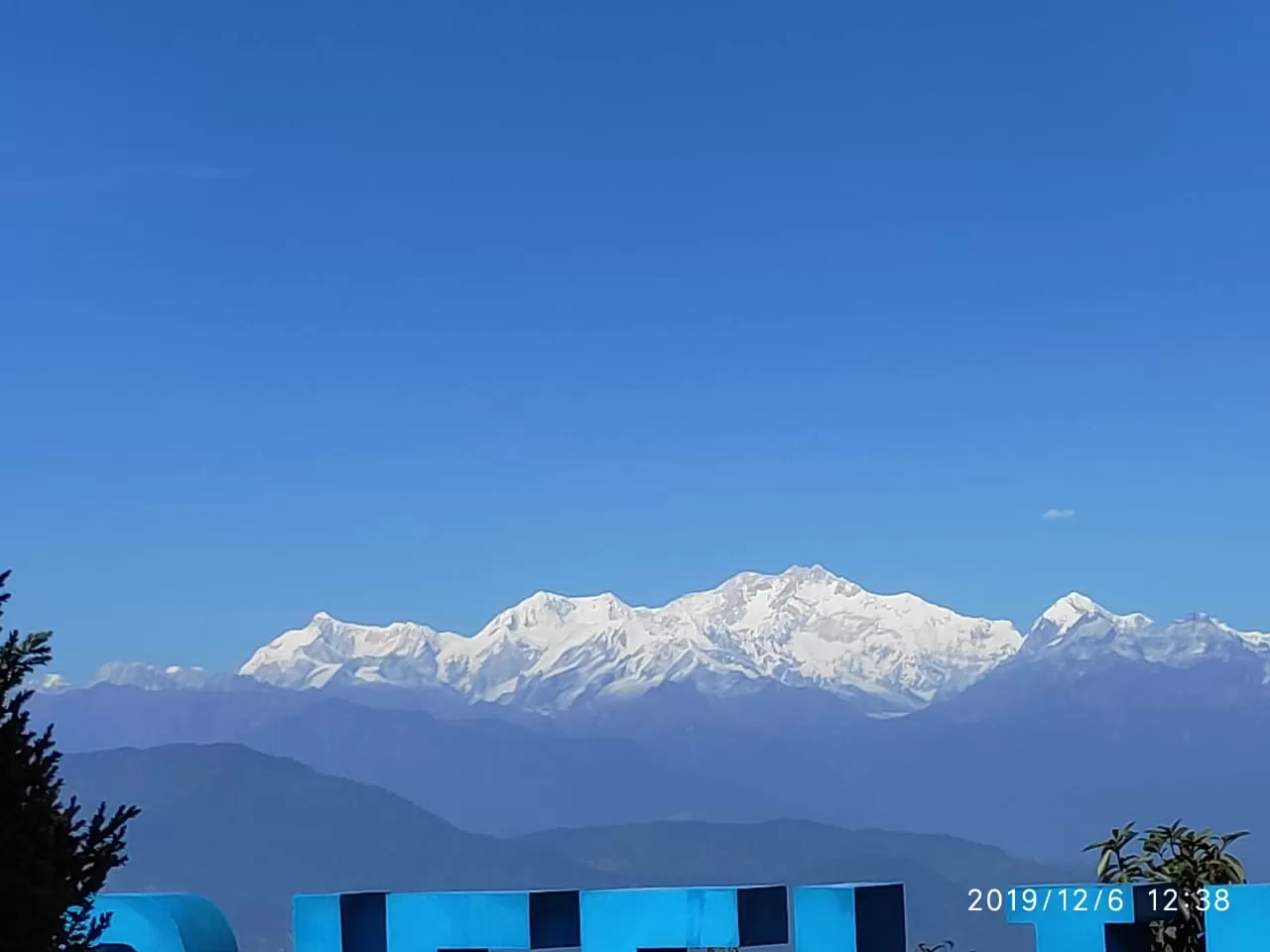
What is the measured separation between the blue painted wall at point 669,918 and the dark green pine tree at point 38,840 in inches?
174

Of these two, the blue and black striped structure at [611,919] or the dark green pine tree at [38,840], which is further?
the blue and black striped structure at [611,919]

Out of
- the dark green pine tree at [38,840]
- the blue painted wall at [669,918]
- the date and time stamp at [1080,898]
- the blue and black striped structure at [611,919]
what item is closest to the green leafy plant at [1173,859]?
the date and time stamp at [1080,898]

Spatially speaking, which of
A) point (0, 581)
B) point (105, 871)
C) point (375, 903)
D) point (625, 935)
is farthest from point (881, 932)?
point (0, 581)

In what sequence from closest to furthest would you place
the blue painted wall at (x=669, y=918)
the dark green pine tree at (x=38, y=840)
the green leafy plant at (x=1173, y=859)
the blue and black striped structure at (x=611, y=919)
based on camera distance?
the dark green pine tree at (x=38, y=840)
the blue painted wall at (x=669, y=918)
the blue and black striped structure at (x=611, y=919)
the green leafy plant at (x=1173, y=859)

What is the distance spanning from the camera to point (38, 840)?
12.2 metres

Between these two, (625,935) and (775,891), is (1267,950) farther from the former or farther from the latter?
(625,935)

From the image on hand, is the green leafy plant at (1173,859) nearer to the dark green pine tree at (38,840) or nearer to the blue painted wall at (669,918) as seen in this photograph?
the blue painted wall at (669,918)

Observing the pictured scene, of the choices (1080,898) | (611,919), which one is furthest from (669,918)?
(1080,898)

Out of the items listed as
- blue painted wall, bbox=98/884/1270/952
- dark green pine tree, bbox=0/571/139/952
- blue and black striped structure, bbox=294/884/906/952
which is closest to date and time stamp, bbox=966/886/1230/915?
blue painted wall, bbox=98/884/1270/952

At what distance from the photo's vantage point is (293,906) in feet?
58.7

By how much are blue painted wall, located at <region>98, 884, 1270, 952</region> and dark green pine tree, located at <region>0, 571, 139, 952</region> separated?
14.5ft

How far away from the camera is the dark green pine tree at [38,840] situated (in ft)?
38.9

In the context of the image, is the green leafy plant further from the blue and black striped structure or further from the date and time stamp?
the blue and black striped structure

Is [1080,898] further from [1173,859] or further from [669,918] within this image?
[1173,859]
